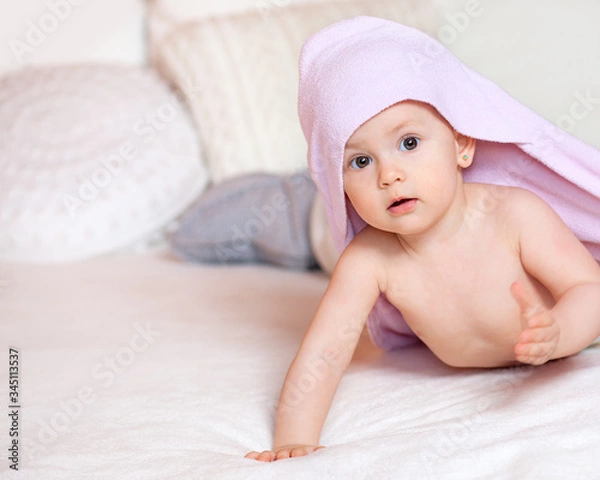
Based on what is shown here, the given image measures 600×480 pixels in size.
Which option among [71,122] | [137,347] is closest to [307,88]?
[137,347]

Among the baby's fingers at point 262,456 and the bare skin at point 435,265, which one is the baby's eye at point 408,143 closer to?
the bare skin at point 435,265

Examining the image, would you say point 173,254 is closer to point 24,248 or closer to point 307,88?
point 24,248

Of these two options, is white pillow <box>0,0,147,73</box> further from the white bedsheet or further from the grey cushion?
the white bedsheet

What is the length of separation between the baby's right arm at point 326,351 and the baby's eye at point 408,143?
0.55 feet

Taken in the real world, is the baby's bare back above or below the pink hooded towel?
below

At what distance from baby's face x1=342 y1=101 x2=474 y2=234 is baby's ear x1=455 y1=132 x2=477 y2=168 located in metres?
0.08

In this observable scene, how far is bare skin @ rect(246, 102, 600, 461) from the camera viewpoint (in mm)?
985

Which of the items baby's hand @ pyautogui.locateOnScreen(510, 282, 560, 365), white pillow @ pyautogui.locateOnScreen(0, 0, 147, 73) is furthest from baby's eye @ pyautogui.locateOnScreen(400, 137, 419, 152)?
white pillow @ pyautogui.locateOnScreen(0, 0, 147, 73)

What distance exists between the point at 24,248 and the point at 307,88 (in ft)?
3.89

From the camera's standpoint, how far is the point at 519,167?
1160 mm

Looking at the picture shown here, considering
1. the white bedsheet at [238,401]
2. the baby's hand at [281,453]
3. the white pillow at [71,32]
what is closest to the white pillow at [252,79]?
the white pillow at [71,32]

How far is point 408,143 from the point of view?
1.00 meters

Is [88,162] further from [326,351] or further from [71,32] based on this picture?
[326,351]

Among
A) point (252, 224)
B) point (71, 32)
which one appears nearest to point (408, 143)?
point (252, 224)
